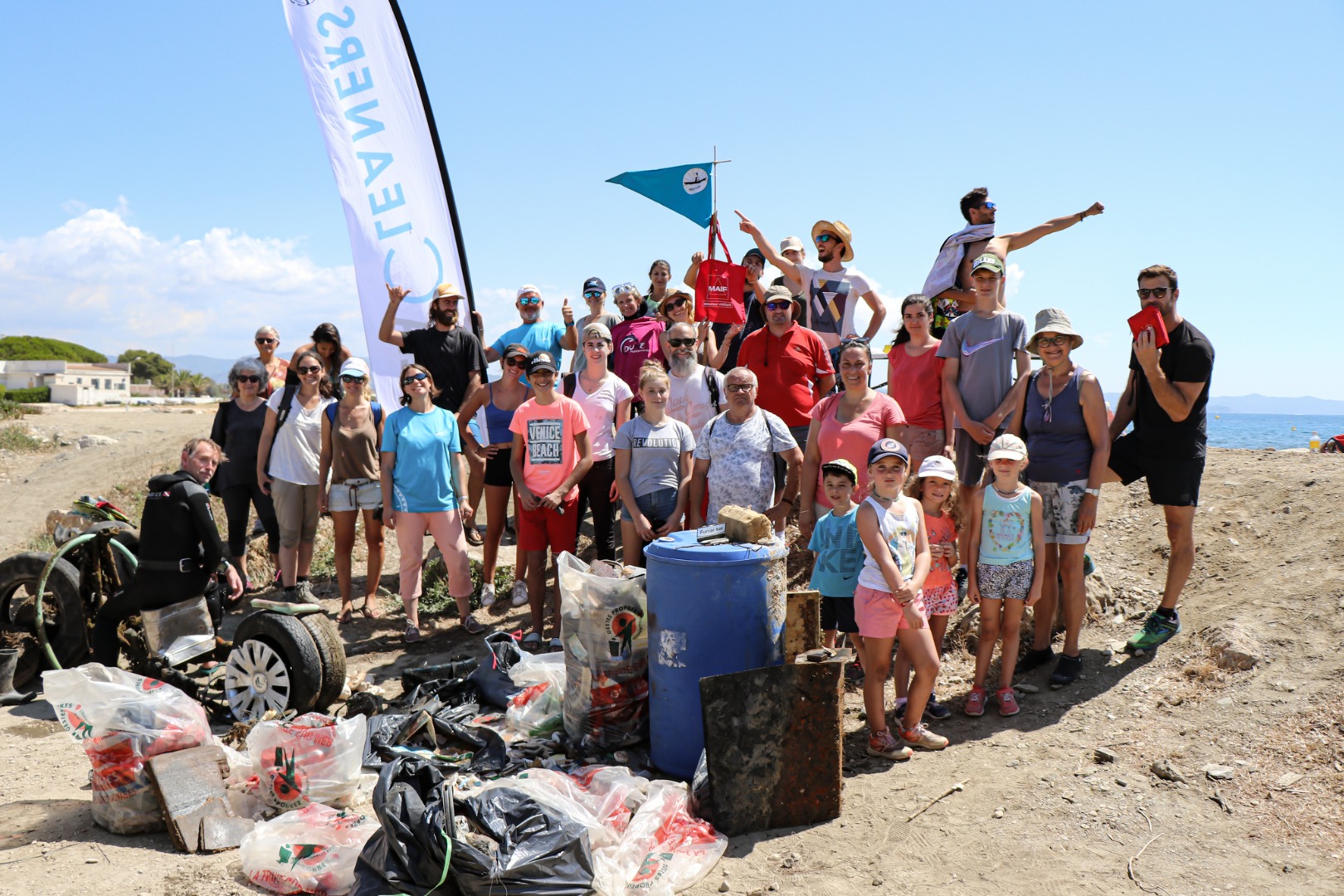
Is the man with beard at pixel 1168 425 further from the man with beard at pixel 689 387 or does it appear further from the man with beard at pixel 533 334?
the man with beard at pixel 533 334

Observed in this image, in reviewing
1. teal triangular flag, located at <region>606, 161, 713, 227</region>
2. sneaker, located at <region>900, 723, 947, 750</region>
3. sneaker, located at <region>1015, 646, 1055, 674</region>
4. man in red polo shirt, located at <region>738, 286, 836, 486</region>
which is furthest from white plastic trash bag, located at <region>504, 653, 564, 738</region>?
teal triangular flag, located at <region>606, 161, 713, 227</region>

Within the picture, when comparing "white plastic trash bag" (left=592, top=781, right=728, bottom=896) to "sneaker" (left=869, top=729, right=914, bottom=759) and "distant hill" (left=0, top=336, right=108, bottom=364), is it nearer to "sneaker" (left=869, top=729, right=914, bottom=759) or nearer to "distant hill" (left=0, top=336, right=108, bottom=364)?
"sneaker" (left=869, top=729, right=914, bottom=759)

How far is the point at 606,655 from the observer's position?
187 inches

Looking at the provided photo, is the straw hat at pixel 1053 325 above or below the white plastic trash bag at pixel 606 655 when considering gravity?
above

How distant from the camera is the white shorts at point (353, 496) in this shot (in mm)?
7293

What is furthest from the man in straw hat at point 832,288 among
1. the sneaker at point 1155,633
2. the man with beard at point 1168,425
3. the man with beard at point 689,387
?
the sneaker at point 1155,633

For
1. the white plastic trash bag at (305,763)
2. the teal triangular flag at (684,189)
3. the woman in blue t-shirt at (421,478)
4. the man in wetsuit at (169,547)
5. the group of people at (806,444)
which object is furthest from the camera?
the teal triangular flag at (684,189)

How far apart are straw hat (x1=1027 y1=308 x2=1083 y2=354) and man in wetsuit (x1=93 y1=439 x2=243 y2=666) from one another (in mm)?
5246

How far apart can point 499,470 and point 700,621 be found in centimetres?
342

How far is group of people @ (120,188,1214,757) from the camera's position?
5035 mm

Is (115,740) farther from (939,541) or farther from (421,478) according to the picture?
(939,541)

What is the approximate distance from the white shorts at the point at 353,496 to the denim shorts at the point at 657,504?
8.13 feet

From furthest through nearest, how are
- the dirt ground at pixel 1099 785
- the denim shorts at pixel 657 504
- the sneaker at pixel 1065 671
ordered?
the denim shorts at pixel 657 504, the sneaker at pixel 1065 671, the dirt ground at pixel 1099 785

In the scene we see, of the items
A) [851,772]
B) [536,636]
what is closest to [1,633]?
[536,636]
